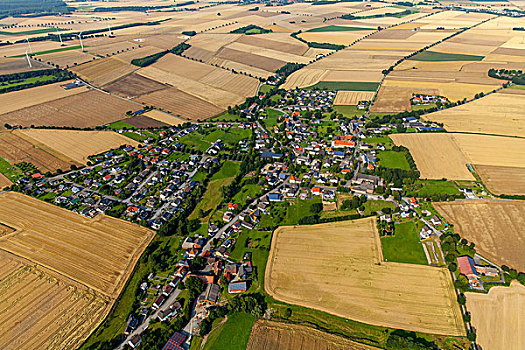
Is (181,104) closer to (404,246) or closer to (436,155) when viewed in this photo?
(436,155)

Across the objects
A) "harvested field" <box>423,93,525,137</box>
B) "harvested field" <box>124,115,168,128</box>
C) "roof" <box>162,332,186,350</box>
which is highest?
"harvested field" <box>423,93,525,137</box>

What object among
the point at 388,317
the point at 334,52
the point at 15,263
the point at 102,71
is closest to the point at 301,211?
the point at 388,317

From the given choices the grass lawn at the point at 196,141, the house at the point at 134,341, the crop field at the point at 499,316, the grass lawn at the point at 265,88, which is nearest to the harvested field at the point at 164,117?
the grass lawn at the point at 196,141

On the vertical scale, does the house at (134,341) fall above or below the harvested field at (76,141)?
below

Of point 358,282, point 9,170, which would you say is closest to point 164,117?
point 9,170

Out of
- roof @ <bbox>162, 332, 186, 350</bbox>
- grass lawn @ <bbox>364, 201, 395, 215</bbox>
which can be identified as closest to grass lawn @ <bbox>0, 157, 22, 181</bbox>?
roof @ <bbox>162, 332, 186, 350</bbox>

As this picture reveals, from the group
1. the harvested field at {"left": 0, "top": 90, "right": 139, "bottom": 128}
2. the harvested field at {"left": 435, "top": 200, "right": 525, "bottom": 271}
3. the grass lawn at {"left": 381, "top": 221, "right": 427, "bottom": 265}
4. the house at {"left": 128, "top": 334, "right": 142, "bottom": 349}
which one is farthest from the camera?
the harvested field at {"left": 0, "top": 90, "right": 139, "bottom": 128}

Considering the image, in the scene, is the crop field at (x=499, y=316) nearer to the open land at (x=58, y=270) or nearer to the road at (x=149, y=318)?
the road at (x=149, y=318)

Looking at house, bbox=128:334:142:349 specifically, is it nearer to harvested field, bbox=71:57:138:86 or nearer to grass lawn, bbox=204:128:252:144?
grass lawn, bbox=204:128:252:144
